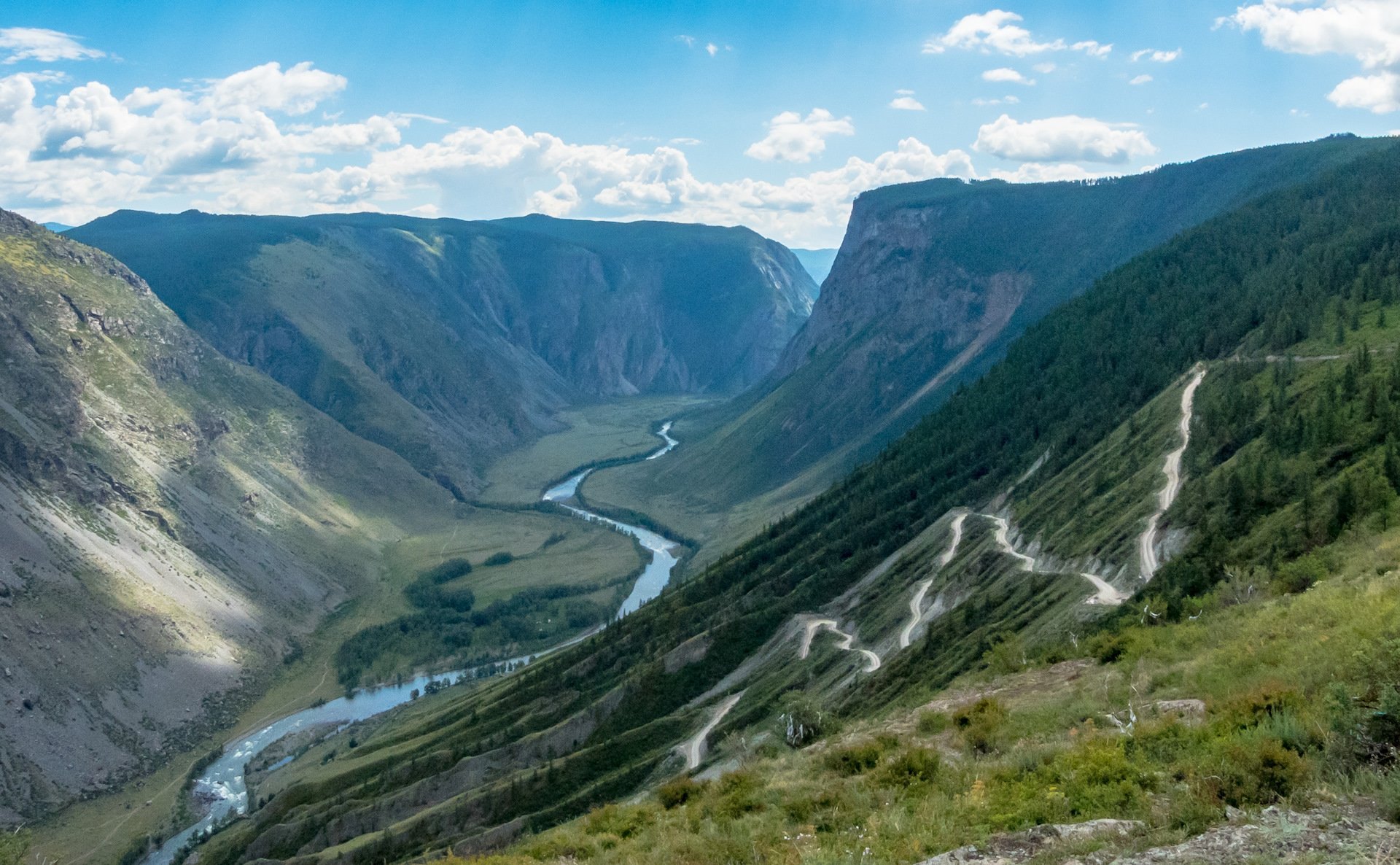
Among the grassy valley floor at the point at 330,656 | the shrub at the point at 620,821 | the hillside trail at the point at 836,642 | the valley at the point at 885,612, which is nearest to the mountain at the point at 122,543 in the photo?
the valley at the point at 885,612

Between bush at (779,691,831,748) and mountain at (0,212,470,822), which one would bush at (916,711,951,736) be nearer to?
bush at (779,691,831,748)

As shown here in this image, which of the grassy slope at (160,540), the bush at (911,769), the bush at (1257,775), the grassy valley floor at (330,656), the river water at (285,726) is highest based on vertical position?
the bush at (1257,775)

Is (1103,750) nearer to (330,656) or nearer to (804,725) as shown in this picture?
(804,725)

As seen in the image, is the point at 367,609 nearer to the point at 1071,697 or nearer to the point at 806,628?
the point at 806,628

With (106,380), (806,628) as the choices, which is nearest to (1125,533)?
(806,628)

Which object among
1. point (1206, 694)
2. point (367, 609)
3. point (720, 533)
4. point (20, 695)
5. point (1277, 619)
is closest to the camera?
point (1206, 694)

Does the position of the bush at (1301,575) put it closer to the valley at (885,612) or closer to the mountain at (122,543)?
the valley at (885,612)
